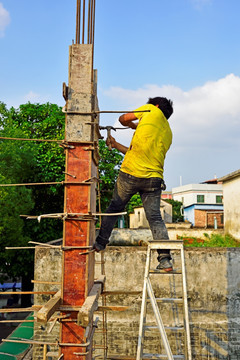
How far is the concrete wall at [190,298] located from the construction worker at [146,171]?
5891 millimetres

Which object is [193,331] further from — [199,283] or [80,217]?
[80,217]

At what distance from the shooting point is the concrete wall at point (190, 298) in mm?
9562

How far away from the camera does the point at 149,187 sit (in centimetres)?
391

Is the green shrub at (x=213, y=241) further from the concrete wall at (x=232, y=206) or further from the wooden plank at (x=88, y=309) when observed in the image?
the wooden plank at (x=88, y=309)

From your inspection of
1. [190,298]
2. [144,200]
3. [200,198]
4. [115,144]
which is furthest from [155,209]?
[200,198]

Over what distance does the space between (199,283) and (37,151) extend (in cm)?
1045

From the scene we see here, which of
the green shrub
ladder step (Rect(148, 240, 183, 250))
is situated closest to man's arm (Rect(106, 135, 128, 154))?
ladder step (Rect(148, 240, 183, 250))

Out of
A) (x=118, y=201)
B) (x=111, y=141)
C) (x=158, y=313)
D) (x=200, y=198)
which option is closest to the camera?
(x=158, y=313)

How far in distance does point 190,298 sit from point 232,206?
5979 millimetres

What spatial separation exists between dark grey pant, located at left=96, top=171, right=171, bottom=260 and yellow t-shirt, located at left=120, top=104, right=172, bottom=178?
8 cm

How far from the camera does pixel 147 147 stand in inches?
153

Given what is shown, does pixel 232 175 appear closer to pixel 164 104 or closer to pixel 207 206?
pixel 164 104

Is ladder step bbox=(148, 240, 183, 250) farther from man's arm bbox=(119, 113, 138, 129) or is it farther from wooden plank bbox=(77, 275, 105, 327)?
man's arm bbox=(119, 113, 138, 129)

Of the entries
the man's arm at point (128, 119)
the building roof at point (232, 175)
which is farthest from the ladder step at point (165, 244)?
the building roof at point (232, 175)
